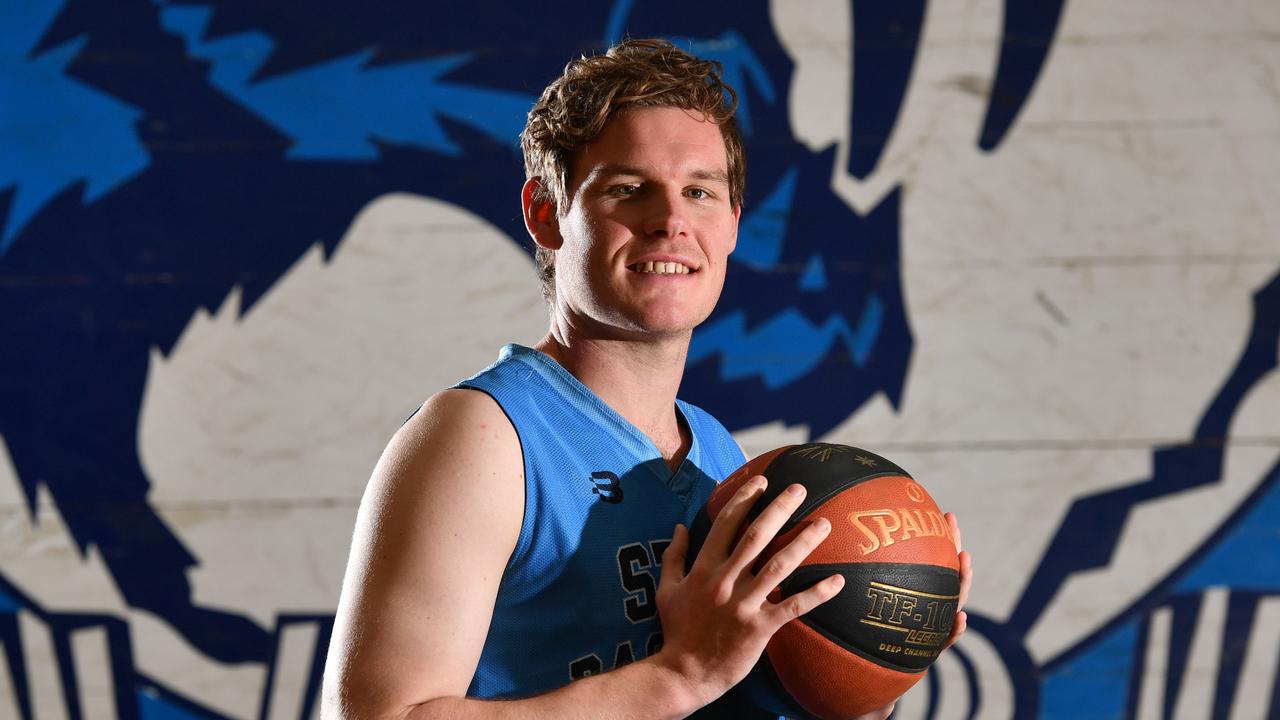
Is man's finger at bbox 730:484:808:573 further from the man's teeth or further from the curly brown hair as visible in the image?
the curly brown hair

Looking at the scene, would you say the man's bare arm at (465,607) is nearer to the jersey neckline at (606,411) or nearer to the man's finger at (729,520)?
the man's finger at (729,520)

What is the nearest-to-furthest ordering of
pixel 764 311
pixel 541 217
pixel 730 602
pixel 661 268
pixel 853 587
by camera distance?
pixel 730 602
pixel 853 587
pixel 661 268
pixel 541 217
pixel 764 311

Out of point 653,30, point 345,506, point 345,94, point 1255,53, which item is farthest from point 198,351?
point 1255,53

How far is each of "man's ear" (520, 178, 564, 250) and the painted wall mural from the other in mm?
1102

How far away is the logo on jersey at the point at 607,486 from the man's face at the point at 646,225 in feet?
0.54

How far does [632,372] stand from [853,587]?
35 cm

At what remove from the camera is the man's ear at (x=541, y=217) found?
45.8 inches

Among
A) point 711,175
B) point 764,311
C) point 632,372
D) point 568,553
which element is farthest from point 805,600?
point 764,311

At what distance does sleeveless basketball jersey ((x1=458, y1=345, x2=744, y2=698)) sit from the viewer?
3.11 ft

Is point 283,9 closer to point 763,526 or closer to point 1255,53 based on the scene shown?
point 763,526

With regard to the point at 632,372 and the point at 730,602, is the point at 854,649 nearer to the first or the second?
the point at 730,602

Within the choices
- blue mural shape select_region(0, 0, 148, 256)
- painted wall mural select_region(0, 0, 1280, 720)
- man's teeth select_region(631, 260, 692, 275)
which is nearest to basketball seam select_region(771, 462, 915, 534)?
man's teeth select_region(631, 260, 692, 275)

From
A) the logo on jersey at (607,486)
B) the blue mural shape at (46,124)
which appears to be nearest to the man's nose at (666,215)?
the logo on jersey at (607,486)

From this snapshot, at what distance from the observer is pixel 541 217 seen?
1174 mm
